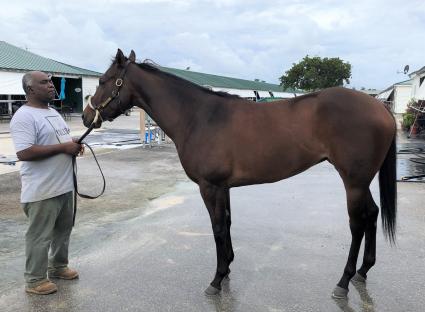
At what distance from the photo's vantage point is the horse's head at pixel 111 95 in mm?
3791

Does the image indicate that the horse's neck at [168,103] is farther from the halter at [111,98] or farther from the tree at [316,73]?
the tree at [316,73]

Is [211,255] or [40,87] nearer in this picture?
[40,87]

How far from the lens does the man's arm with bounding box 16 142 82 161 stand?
3.29 m

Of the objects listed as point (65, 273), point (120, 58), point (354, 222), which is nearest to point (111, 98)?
point (120, 58)

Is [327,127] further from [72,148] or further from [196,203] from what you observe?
[196,203]

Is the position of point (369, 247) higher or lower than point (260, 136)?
lower

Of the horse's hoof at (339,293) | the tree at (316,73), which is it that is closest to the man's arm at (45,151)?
the horse's hoof at (339,293)

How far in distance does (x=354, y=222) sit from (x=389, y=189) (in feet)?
1.85

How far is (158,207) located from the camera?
6.33 meters

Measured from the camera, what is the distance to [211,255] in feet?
14.1

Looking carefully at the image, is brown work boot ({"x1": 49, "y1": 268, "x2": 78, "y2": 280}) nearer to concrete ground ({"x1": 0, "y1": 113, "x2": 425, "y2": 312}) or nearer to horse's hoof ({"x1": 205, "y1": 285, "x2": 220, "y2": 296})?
concrete ground ({"x1": 0, "y1": 113, "x2": 425, "y2": 312})

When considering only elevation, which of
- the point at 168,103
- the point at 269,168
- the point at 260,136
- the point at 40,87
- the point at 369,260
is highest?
the point at 40,87

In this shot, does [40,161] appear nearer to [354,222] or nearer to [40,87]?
[40,87]

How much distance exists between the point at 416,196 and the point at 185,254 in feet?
14.6
